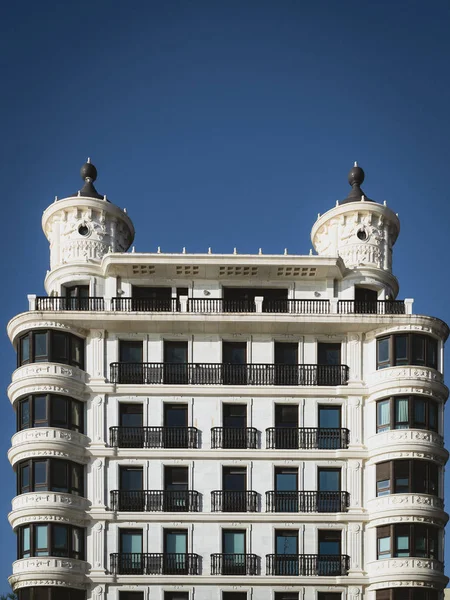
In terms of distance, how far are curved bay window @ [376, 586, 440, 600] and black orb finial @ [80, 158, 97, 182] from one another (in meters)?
28.3

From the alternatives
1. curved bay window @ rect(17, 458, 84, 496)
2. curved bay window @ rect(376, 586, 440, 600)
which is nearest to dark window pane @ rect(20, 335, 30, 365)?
curved bay window @ rect(17, 458, 84, 496)

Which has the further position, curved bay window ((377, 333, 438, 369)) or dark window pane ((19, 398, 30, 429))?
curved bay window ((377, 333, 438, 369))

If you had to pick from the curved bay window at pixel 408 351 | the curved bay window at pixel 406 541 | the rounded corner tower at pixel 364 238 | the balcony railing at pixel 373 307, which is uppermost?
the rounded corner tower at pixel 364 238

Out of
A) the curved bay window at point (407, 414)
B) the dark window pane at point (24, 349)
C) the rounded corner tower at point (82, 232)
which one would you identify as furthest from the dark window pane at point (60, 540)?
the curved bay window at point (407, 414)

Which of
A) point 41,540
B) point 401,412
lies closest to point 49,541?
point 41,540

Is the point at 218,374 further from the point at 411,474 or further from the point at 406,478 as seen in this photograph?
the point at 411,474

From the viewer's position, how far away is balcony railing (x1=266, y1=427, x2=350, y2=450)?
6919cm

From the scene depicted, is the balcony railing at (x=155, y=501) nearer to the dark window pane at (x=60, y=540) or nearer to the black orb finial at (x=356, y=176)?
the dark window pane at (x=60, y=540)

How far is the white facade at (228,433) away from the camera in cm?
6675

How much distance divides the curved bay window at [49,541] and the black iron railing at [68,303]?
1154 centimetres

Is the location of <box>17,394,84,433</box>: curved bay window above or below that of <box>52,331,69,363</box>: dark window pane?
below

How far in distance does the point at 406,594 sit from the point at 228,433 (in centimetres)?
1156

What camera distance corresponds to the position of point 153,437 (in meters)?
69.1

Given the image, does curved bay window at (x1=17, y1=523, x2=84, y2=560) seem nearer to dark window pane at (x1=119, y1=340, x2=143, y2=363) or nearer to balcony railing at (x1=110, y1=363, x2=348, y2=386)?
balcony railing at (x1=110, y1=363, x2=348, y2=386)
